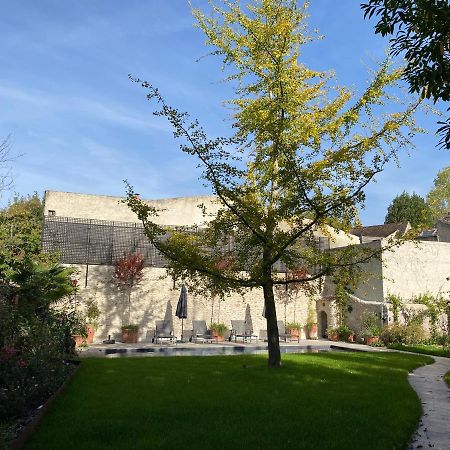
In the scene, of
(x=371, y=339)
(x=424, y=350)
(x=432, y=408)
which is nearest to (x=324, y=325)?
(x=371, y=339)

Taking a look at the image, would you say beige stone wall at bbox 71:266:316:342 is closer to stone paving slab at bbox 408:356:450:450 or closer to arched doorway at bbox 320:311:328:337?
arched doorway at bbox 320:311:328:337

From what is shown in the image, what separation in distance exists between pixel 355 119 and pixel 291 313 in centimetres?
1650

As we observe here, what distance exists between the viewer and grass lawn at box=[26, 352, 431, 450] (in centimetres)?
589

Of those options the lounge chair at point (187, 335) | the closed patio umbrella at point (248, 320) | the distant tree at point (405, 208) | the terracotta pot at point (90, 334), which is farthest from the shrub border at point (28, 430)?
the distant tree at point (405, 208)

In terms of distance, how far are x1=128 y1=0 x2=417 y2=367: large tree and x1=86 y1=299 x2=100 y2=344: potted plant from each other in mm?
10542

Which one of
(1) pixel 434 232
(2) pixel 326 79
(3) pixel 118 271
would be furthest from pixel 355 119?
(1) pixel 434 232

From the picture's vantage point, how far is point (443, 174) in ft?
151

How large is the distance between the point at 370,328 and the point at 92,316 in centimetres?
1390

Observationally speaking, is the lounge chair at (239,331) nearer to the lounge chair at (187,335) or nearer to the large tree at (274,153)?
the lounge chair at (187,335)

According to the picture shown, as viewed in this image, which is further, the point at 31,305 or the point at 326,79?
the point at 326,79

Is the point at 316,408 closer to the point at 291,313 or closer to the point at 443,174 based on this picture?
the point at 291,313

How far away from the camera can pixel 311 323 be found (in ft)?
88.6

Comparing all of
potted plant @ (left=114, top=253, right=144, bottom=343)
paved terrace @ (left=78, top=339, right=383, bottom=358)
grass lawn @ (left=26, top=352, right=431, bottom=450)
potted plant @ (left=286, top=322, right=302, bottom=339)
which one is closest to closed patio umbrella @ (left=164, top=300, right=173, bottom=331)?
potted plant @ (left=114, top=253, right=144, bottom=343)

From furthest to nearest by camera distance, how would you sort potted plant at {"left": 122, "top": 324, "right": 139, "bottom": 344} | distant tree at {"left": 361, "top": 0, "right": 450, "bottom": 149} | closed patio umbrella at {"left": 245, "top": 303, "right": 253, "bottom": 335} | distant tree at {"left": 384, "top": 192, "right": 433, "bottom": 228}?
distant tree at {"left": 384, "top": 192, "right": 433, "bottom": 228} < closed patio umbrella at {"left": 245, "top": 303, "right": 253, "bottom": 335} < potted plant at {"left": 122, "top": 324, "right": 139, "bottom": 344} < distant tree at {"left": 361, "top": 0, "right": 450, "bottom": 149}
